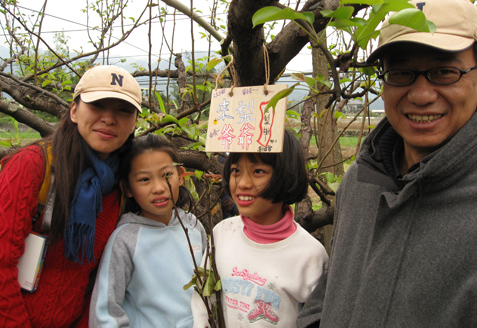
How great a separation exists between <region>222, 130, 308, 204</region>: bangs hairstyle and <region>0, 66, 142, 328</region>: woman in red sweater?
446 mm

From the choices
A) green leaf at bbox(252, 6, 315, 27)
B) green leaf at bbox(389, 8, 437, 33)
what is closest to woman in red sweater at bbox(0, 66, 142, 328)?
green leaf at bbox(252, 6, 315, 27)

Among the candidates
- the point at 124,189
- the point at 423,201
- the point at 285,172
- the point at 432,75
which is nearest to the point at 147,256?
the point at 124,189

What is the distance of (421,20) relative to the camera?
57 cm

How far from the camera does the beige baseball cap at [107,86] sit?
1.26 meters

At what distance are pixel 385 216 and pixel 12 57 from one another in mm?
3802

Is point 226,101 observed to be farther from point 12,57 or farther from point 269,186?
point 12,57

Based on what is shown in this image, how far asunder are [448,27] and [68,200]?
1.13 m

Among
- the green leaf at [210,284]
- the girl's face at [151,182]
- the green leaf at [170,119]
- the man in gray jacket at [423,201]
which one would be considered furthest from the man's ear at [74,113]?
the man in gray jacket at [423,201]

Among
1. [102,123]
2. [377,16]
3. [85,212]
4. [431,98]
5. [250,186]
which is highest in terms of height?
[377,16]

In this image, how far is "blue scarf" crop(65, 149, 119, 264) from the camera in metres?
1.18

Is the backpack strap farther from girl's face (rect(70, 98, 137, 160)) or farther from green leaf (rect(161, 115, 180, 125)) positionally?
green leaf (rect(161, 115, 180, 125))

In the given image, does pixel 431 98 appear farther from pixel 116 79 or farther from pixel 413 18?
pixel 116 79

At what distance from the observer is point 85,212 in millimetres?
1189

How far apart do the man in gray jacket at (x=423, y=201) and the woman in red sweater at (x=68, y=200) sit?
2.64 feet
